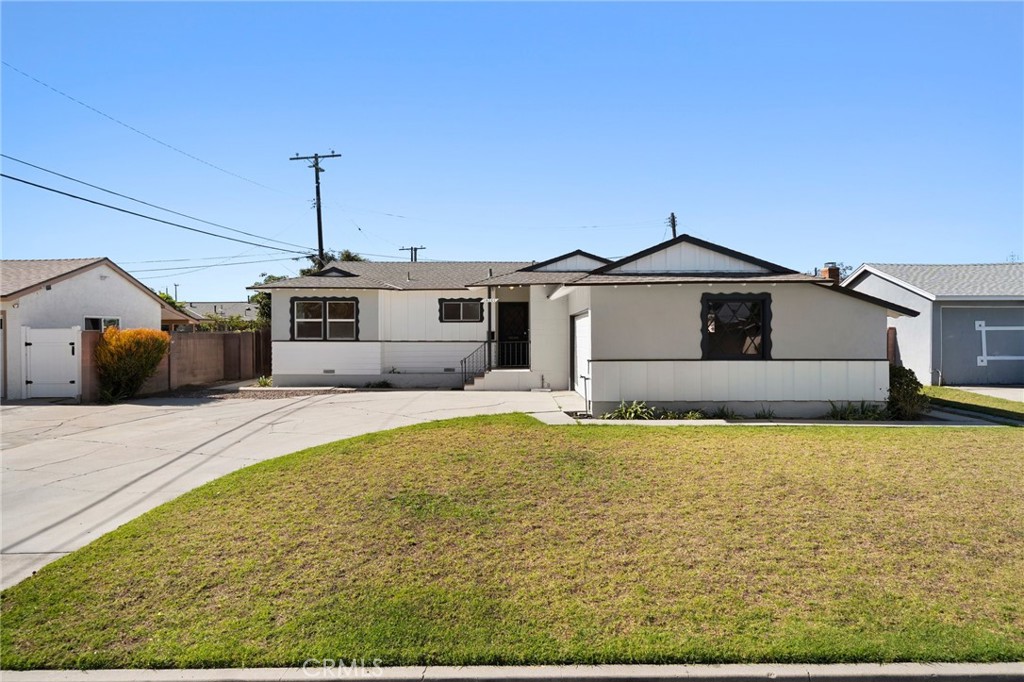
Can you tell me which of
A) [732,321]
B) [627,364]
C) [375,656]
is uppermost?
[732,321]

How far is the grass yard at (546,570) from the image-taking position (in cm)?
394

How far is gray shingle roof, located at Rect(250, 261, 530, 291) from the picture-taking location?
19375mm

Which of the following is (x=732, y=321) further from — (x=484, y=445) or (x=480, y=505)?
(x=480, y=505)

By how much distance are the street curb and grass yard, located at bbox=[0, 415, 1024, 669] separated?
8 centimetres

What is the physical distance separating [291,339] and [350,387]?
2673 millimetres

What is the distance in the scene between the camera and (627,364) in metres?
12.6

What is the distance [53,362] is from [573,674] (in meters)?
18.1

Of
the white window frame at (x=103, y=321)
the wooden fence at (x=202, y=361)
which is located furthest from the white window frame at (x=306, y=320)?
the white window frame at (x=103, y=321)

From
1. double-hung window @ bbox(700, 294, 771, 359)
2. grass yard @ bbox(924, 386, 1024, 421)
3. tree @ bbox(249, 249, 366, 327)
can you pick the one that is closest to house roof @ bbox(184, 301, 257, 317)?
tree @ bbox(249, 249, 366, 327)

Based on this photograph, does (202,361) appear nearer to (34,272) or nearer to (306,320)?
(306,320)

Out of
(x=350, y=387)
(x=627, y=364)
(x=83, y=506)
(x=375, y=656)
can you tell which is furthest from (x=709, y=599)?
(x=350, y=387)

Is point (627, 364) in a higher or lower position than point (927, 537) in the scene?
higher

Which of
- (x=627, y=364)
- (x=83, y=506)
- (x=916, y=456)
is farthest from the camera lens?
(x=627, y=364)
